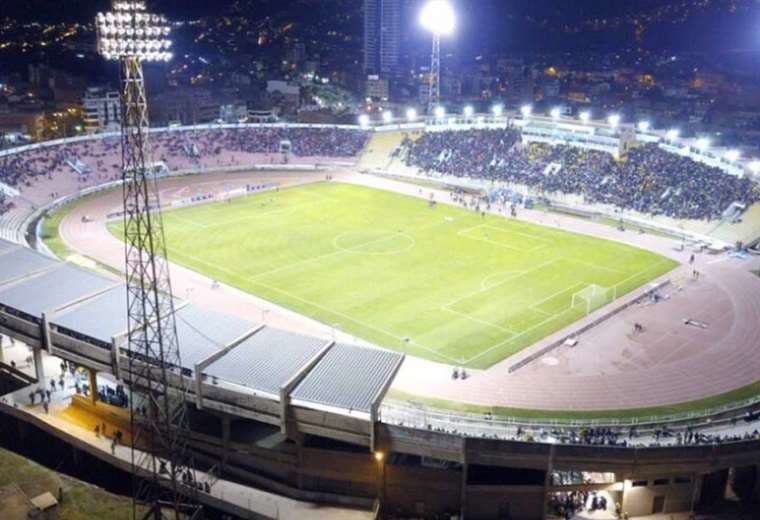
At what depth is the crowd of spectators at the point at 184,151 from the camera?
79750 millimetres

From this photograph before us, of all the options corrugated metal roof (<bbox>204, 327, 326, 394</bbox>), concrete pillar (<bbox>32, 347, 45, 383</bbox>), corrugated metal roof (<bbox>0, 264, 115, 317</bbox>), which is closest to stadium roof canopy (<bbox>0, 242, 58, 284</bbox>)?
corrugated metal roof (<bbox>0, 264, 115, 317</bbox>)

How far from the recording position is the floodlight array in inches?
939

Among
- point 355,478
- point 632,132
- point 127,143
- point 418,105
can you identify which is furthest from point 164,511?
point 418,105

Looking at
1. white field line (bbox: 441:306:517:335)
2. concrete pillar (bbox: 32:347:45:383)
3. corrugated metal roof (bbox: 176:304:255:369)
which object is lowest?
white field line (bbox: 441:306:517:335)

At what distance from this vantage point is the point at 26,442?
119 ft

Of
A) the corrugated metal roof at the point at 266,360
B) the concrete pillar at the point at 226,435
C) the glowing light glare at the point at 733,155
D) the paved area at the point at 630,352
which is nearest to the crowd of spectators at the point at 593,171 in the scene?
the glowing light glare at the point at 733,155

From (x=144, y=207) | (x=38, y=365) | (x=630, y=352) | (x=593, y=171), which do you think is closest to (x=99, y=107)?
(x=593, y=171)

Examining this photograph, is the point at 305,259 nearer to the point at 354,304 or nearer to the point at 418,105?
the point at 354,304

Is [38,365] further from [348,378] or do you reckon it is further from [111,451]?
[348,378]

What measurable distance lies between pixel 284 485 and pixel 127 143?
14829 mm

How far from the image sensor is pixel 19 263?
137 feet

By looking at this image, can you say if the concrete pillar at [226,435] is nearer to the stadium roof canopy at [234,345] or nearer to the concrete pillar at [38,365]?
the stadium roof canopy at [234,345]

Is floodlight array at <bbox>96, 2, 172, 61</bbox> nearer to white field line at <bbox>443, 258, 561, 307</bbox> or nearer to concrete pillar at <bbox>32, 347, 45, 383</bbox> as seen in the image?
concrete pillar at <bbox>32, 347, 45, 383</bbox>

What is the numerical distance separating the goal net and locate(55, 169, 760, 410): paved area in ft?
6.13
